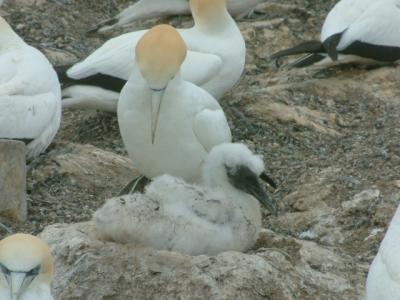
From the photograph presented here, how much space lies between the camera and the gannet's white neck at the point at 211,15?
942cm

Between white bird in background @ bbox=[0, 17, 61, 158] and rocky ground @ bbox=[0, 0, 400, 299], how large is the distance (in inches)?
7.4

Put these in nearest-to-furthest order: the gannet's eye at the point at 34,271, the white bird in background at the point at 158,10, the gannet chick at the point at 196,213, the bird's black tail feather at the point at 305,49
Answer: the gannet's eye at the point at 34,271, the gannet chick at the point at 196,213, the bird's black tail feather at the point at 305,49, the white bird in background at the point at 158,10

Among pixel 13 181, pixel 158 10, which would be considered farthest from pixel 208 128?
pixel 158 10

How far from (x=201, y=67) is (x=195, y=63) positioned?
4 centimetres

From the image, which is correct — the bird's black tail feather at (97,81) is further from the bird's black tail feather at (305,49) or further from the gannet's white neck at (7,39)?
the bird's black tail feather at (305,49)

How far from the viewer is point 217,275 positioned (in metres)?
6.36

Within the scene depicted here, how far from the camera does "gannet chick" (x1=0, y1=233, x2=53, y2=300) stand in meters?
5.65

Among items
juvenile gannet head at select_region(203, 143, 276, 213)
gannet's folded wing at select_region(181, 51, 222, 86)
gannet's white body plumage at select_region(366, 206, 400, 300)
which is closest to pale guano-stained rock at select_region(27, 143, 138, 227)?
gannet's folded wing at select_region(181, 51, 222, 86)

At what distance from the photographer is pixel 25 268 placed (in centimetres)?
570

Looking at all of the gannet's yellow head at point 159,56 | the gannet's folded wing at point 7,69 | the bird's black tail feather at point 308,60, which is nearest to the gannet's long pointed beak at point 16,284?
the gannet's yellow head at point 159,56

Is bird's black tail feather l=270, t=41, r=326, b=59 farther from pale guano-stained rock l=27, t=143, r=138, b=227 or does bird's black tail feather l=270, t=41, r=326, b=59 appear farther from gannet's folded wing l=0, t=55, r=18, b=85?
gannet's folded wing l=0, t=55, r=18, b=85

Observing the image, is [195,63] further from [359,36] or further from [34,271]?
[34,271]

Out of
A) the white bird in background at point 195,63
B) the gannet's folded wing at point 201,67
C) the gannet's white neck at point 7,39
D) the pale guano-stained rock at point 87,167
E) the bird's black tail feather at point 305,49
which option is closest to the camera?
the pale guano-stained rock at point 87,167

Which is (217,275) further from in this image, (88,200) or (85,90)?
(85,90)
